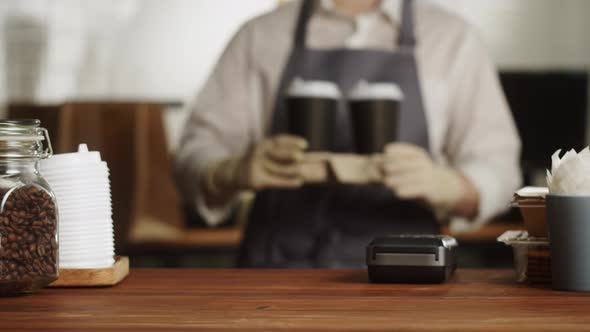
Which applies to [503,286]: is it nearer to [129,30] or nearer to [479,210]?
[479,210]

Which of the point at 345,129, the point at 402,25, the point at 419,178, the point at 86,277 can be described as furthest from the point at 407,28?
the point at 86,277

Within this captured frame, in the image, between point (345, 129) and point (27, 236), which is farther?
point (345, 129)

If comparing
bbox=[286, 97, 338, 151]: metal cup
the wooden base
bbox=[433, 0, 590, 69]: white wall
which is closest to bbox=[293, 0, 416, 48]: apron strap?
bbox=[286, 97, 338, 151]: metal cup

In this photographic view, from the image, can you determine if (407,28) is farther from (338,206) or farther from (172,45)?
(172,45)

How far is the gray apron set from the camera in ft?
6.95

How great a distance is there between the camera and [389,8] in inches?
90.7

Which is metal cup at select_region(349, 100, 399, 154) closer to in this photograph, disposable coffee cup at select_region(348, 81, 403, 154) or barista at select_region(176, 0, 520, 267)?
Answer: disposable coffee cup at select_region(348, 81, 403, 154)

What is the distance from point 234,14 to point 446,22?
159 centimetres

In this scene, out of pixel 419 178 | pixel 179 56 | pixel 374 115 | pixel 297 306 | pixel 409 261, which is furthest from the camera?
pixel 179 56

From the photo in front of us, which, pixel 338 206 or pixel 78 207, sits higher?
pixel 78 207

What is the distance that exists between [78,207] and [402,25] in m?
1.38

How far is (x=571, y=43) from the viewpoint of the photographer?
12.6ft

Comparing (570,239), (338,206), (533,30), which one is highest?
(533,30)

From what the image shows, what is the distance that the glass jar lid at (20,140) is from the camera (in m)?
1.00
